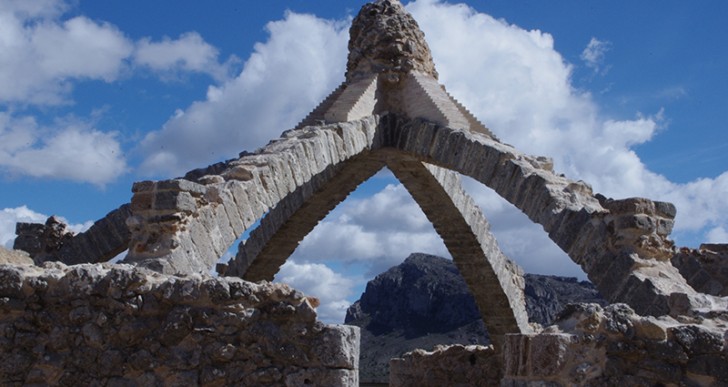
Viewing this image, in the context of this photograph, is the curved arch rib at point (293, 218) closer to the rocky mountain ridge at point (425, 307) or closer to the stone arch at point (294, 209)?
the stone arch at point (294, 209)

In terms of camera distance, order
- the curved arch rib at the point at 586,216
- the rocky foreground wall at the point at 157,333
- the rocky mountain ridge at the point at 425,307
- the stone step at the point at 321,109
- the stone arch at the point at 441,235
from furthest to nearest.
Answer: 1. the rocky mountain ridge at the point at 425,307
2. the stone arch at the point at 441,235
3. the stone step at the point at 321,109
4. the curved arch rib at the point at 586,216
5. the rocky foreground wall at the point at 157,333

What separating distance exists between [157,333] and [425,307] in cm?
2467

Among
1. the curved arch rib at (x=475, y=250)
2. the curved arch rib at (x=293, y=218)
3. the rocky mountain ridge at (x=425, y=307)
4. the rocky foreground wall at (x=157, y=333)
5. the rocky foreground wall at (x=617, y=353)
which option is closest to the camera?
the rocky foreground wall at (x=617, y=353)

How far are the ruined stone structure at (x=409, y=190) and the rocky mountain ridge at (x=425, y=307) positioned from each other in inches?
512

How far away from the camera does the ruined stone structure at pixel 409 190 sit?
6730 millimetres

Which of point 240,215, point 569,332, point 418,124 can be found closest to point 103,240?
point 240,215

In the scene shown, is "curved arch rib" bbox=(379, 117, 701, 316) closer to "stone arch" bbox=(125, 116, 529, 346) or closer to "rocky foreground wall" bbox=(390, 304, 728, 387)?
"rocky foreground wall" bbox=(390, 304, 728, 387)

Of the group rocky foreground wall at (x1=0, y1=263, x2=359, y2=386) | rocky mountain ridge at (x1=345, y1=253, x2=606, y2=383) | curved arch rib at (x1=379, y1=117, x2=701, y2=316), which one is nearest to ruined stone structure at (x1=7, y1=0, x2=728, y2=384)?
curved arch rib at (x1=379, y1=117, x2=701, y2=316)

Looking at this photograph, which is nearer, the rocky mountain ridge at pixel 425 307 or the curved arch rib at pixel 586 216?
the curved arch rib at pixel 586 216

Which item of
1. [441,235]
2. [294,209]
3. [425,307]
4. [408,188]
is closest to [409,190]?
[408,188]

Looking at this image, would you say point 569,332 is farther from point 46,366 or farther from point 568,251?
point 568,251

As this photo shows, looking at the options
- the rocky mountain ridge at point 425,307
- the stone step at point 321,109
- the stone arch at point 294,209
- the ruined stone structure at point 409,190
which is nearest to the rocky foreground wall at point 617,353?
the ruined stone structure at point 409,190

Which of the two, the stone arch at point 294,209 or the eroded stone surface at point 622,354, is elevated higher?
the stone arch at point 294,209

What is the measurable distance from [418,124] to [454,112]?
1.48ft
